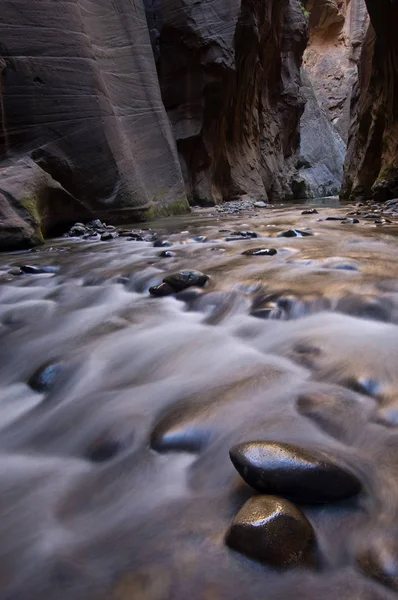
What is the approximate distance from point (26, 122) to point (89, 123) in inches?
36.9

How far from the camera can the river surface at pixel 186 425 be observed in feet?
2.52

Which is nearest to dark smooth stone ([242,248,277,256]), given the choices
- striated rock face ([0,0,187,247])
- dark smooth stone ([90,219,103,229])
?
striated rock face ([0,0,187,247])

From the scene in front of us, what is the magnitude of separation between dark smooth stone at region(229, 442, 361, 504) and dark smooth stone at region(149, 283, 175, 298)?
5.70 ft

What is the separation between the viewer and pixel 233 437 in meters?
1.15

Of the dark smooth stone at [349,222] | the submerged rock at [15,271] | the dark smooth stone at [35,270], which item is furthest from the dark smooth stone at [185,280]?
the dark smooth stone at [349,222]

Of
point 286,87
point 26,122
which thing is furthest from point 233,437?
point 286,87

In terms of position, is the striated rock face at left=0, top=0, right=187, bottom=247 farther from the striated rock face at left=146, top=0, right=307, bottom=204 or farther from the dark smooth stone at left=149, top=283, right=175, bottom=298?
the striated rock face at left=146, top=0, right=307, bottom=204

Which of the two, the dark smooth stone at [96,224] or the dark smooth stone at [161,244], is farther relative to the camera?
the dark smooth stone at [96,224]

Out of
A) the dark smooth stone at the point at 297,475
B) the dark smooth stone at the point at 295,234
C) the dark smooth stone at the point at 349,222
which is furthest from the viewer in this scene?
the dark smooth stone at the point at 349,222

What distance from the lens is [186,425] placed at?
1.22 meters

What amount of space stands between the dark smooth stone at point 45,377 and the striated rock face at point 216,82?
1194cm

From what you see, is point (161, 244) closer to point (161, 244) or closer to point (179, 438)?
point (161, 244)

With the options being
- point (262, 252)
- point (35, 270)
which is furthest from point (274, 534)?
point (35, 270)

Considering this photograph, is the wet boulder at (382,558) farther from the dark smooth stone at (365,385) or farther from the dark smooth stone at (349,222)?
the dark smooth stone at (349,222)
